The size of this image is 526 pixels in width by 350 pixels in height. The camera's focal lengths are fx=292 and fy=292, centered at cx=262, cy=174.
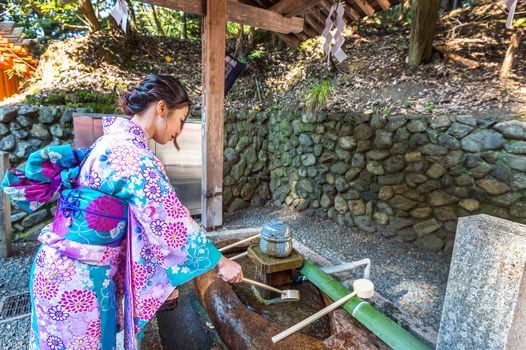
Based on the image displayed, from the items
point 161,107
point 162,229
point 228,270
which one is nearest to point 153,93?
point 161,107

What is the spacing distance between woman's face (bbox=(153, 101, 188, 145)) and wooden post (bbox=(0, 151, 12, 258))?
2.85 metres

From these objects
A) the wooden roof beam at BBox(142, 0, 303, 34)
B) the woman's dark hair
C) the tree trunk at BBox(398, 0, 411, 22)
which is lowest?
the woman's dark hair

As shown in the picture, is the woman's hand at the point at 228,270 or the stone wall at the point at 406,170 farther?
the stone wall at the point at 406,170

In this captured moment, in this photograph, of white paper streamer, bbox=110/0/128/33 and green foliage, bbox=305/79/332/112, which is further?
green foliage, bbox=305/79/332/112

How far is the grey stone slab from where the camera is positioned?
0.91m

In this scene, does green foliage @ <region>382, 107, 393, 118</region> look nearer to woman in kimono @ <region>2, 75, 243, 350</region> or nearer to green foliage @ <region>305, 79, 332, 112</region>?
green foliage @ <region>305, 79, 332, 112</region>

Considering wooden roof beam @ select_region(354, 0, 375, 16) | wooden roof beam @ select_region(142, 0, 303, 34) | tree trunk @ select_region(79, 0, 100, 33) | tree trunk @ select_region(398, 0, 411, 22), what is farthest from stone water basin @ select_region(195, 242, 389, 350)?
tree trunk @ select_region(79, 0, 100, 33)

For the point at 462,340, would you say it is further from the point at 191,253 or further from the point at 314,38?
the point at 314,38

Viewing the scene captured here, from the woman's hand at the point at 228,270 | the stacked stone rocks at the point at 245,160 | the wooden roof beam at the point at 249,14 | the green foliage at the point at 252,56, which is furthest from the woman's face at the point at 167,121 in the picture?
the green foliage at the point at 252,56

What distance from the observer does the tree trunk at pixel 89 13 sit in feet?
18.4

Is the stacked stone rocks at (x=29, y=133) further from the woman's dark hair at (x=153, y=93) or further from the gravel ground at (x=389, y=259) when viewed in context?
the woman's dark hair at (x=153, y=93)

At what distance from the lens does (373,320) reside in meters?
1.44

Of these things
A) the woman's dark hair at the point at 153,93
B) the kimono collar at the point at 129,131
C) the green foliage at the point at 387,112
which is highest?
the green foliage at the point at 387,112

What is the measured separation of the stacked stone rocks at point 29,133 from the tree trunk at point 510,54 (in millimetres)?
5702
